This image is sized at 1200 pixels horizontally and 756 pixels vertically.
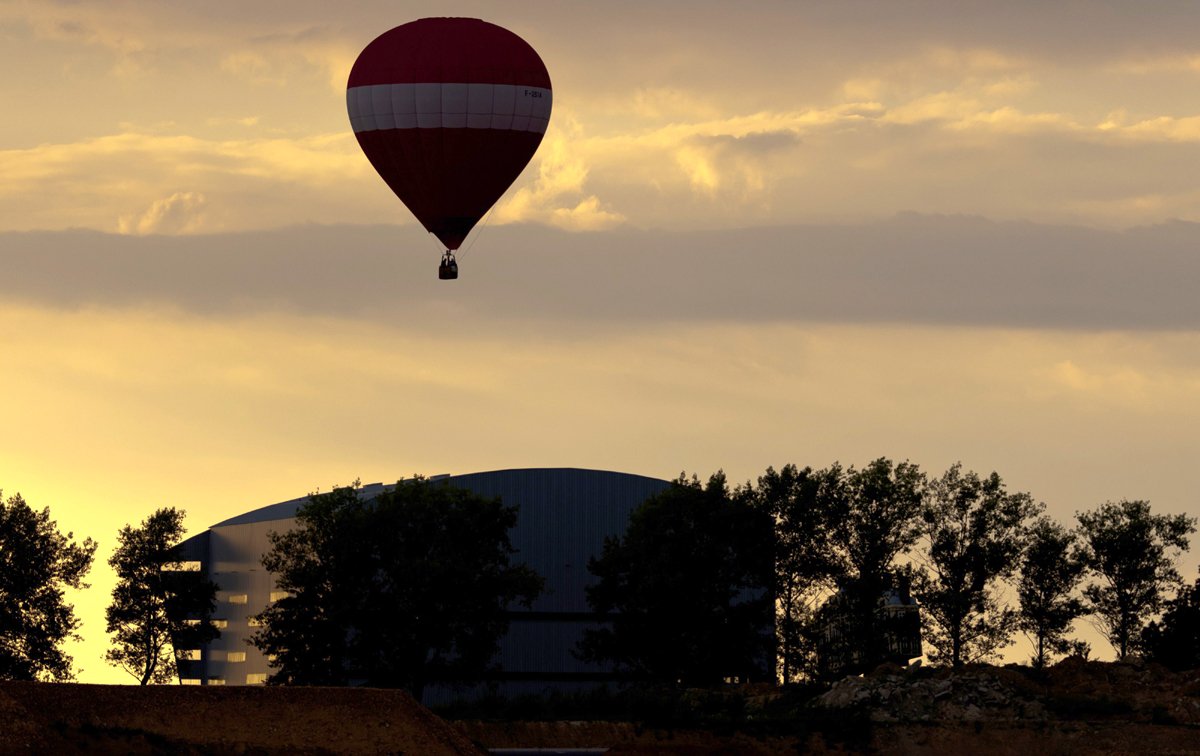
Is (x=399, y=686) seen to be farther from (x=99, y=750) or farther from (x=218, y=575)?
(x=99, y=750)

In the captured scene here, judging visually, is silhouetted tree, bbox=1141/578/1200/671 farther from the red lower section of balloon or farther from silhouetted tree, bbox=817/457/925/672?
the red lower section of balloon

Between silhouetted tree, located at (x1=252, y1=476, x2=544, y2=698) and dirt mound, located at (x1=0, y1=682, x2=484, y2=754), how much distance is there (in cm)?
1555

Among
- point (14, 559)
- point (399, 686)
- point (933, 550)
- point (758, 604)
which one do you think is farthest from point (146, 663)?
point (933, 550)

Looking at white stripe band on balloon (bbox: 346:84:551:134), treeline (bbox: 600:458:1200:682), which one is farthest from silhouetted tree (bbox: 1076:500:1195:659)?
white stripe band on balloon (bbox: 346:84:551:134)

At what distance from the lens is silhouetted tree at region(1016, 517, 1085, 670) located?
9444 cm

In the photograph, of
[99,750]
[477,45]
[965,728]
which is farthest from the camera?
[965,728]

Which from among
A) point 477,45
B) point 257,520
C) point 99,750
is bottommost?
point 99,750

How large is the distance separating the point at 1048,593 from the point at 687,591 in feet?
58.2

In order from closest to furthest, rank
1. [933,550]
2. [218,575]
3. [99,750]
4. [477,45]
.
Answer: [99,750] → [477,45] → [933,550] → [218,575]

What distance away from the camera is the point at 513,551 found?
3610 inches

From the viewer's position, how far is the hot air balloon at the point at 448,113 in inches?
2864

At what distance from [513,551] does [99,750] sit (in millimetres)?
32128

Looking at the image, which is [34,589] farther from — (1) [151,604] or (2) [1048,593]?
(2) [1048,593]

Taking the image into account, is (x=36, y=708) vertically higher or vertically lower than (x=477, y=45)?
lower
